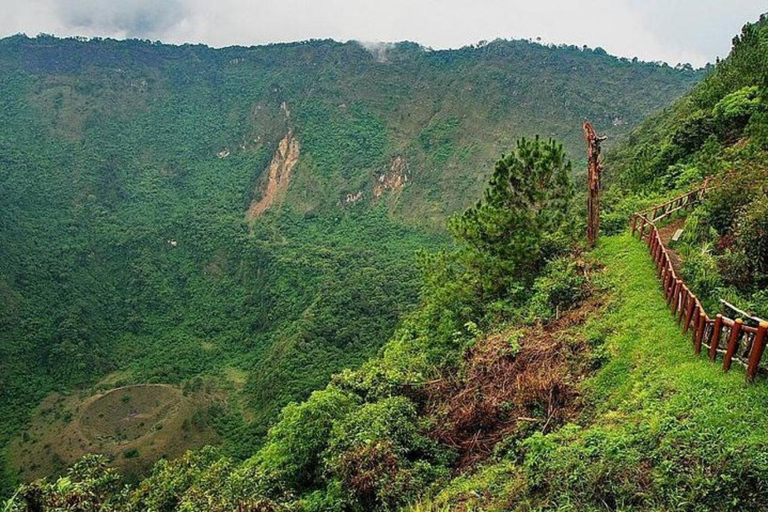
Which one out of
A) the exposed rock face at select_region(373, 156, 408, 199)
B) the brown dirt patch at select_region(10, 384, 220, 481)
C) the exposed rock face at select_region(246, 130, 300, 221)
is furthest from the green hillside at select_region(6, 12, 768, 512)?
the exposed rock face at select_region(246, 130, 300, 221)

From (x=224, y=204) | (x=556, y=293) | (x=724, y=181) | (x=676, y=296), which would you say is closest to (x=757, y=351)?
(x=676, y=296)

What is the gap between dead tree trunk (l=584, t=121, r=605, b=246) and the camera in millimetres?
16069

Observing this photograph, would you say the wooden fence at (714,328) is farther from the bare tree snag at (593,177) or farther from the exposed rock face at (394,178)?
the exposed rock face at (394,178)

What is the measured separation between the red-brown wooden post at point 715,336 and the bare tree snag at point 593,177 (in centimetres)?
772

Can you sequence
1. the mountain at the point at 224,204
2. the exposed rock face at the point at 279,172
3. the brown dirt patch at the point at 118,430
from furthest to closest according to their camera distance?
the exposed rock face at the point at 279,172
the mountain at the point at 224,204
the brown dirt patch at the point at 118,430

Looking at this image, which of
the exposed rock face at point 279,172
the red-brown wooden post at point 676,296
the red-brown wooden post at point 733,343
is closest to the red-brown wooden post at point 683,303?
the red-brown wooden post at point 676,296

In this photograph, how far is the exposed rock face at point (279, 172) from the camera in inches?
3919

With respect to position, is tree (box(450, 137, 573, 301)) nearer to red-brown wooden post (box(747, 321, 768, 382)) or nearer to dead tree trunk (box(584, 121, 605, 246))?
dead tree trunk (box(584, 121, 605, 246))

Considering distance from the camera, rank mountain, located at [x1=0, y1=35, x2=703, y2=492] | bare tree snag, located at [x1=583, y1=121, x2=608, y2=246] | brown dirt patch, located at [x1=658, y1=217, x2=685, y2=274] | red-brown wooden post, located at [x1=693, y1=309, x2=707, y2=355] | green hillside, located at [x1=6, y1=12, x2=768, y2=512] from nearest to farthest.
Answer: green hillside, located at [x1=6, y1=12, x2=768, y2=512] < red-brown wooden post, located at [x1=693, y1=309, x2=707, y2=355] < brown dirt patch, located at [x1=658, y1=217, x2=685, y2=274] < bare tree snag, located at [x1=583, y1=121, x2=608, y2=246] < mountain, located at [x1=0, y1=35, x2=703, y2=492]

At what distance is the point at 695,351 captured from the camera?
9750mm

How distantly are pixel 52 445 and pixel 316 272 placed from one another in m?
33.2

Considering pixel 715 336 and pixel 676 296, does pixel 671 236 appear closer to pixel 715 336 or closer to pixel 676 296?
pixel 676 296

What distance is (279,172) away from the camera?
103875 mm

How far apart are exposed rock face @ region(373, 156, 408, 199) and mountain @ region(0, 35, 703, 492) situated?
1.40 feet
